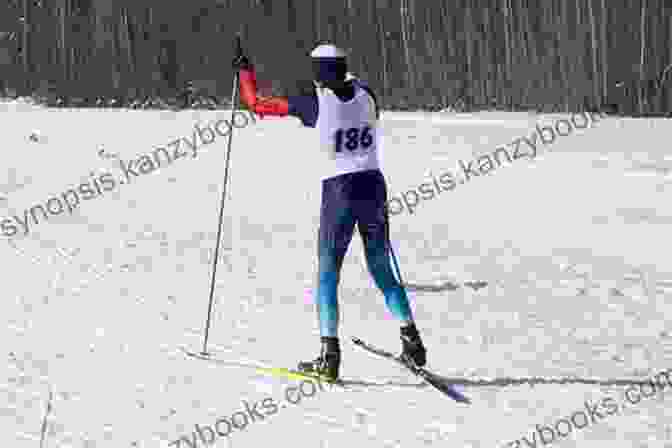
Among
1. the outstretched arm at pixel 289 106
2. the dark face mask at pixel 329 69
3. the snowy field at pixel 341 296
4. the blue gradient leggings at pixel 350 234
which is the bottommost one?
the snowy field at pixel 341 296

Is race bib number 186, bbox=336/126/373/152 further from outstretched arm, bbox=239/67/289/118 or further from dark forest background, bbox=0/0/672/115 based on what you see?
dark forest background, bbox=0/0/672/115

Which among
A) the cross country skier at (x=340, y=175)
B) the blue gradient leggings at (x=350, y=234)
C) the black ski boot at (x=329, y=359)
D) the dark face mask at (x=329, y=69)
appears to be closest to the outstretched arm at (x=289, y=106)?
the cross country skier at (x=340, y=175)

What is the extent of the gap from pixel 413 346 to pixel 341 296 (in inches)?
118

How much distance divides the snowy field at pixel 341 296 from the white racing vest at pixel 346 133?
1.49 meters

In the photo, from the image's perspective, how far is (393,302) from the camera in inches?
288

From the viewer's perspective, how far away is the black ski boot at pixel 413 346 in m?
7.38

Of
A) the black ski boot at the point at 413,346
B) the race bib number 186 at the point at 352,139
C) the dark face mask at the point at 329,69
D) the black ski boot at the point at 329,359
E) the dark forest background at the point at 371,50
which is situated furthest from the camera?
the dark forest background at the point at 371,50

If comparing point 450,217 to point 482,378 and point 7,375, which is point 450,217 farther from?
point 7,375

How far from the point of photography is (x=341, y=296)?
10336mm

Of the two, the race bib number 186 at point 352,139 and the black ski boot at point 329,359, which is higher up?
the race bib number 186 at point 352,139

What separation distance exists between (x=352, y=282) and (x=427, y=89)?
12518 millimetres

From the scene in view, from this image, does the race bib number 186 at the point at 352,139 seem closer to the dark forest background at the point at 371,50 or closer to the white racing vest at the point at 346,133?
the white racing vest at the point at 346,133

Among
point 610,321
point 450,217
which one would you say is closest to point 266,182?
point 450,217

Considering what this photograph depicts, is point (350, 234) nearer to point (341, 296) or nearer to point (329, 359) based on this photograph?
point (329, 359)
